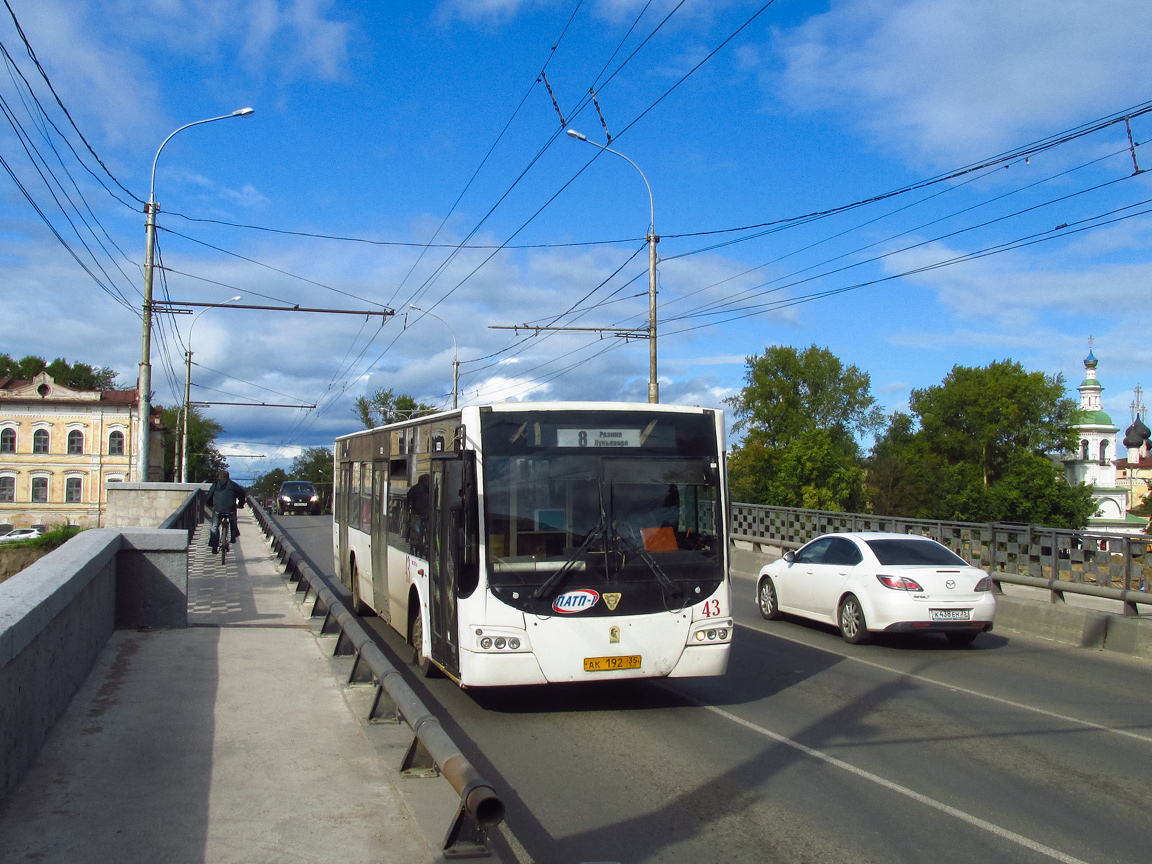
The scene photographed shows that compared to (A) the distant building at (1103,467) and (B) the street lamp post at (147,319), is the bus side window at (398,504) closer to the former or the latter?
(B) the street lamp post at (147,319)

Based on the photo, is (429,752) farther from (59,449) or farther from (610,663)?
(59,449)

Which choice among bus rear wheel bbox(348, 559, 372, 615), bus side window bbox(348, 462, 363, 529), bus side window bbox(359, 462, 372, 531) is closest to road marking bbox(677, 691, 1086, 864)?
bus side window bbox(359, 462, 372, 531)

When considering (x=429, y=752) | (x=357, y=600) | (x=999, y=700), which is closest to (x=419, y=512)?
(x=429, y=752)

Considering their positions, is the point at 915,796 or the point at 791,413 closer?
the point at 915,796

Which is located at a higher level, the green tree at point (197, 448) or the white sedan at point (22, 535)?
the green tree at point (197, 448)

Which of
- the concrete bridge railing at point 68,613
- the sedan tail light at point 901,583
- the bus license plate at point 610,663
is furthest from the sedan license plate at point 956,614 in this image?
the concrete bridge railing at point 68,613

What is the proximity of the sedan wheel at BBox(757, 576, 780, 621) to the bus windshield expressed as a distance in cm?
664

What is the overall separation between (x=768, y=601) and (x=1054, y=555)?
4241 mm

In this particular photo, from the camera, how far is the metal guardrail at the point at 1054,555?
13.4m

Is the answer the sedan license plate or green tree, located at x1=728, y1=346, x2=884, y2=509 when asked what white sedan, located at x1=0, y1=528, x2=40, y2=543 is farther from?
green tree, located at x1=728, y1=346, x2=884, y2=509

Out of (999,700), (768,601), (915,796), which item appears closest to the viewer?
(915,796)

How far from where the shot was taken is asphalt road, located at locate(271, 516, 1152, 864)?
5.41m

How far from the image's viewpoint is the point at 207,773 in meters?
Answer: 6.06

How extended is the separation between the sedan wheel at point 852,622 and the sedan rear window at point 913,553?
2.21 feet
